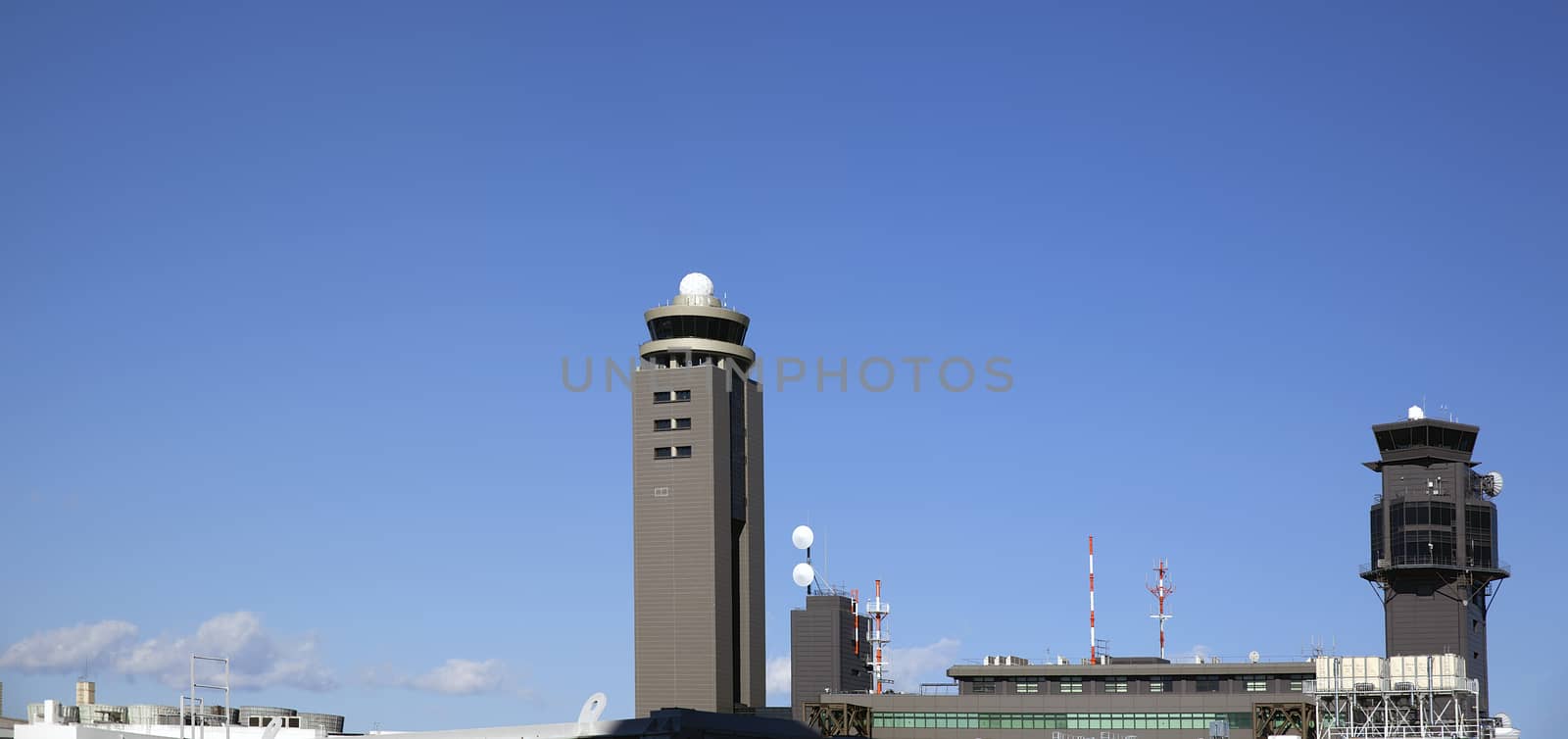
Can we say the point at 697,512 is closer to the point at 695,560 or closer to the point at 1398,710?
the point at 695,560

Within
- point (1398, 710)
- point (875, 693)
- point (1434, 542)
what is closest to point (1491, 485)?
point (1434, 542)

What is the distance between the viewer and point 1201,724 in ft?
582

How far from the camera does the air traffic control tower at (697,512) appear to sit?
174 metres

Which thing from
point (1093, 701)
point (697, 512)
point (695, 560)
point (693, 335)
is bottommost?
point (1093, 701)

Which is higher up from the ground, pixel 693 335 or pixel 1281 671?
pixel 693 335

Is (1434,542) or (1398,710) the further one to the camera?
(1434,542)

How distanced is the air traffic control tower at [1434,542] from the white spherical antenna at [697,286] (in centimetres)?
6409

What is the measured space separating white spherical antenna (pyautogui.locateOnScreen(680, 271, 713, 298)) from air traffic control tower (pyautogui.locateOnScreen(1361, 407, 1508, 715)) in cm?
6409

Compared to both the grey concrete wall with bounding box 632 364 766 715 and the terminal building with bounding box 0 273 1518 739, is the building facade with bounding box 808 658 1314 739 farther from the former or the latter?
the grey concrete wall with bounding box 632 364 766 715

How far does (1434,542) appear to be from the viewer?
181875mm

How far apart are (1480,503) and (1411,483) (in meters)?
6.35

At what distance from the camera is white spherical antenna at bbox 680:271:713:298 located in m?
188

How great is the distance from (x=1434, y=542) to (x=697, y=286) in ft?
234

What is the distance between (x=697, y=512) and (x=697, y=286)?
2362cm
